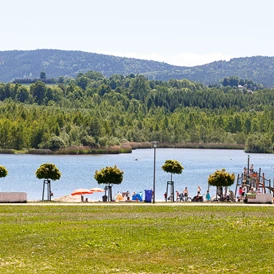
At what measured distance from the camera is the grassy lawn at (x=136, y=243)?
1069 inches

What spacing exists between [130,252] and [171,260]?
2.04m

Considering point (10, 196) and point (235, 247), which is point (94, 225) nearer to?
point (235, 247)

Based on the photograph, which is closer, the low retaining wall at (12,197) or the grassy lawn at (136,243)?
the grassy lawn at (136,243)

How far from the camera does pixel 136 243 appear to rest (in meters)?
31.1

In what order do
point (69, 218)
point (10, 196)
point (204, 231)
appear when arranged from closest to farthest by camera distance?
point (204, 231), point (69, 218), point (10, 196)

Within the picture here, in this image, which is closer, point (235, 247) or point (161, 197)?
point (235, 247)

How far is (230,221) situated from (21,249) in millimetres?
11286

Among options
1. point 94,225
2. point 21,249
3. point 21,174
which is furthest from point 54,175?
point 21,174

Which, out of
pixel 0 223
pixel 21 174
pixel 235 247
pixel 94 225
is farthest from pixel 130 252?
pixel 21 174

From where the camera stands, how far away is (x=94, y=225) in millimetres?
36031

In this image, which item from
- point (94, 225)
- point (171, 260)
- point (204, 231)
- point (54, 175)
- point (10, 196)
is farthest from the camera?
point (54, 175)

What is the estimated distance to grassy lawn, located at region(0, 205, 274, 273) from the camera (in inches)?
1069

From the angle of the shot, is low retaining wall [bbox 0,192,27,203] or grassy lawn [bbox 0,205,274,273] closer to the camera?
grassy lawn [bbox 0,205,274,273]

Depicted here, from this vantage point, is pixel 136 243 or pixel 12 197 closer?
pixel 136 243
